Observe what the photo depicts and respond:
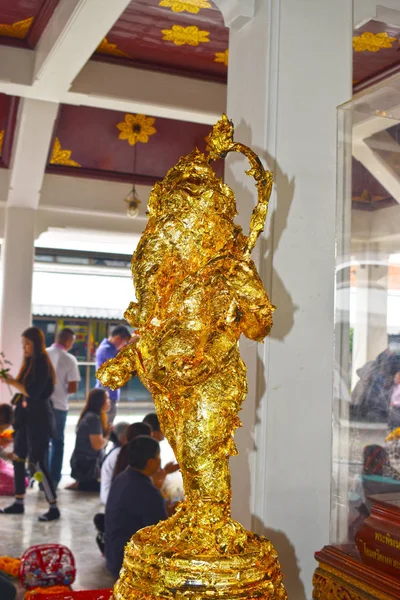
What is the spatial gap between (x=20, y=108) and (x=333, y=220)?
3.06 m

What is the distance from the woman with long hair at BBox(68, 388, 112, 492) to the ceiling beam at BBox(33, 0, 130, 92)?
101 inches

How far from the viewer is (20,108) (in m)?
4.32

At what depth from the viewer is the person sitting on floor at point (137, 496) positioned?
3.09m

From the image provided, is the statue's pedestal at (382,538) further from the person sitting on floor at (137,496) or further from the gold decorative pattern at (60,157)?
the gold decorative pattern at (60,157)

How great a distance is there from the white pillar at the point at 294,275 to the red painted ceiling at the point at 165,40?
56.9 inches

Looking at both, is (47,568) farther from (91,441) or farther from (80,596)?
(91,441)

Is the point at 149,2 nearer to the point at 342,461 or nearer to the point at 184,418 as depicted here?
the point at 342,461

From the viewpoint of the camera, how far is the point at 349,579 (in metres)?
1.23

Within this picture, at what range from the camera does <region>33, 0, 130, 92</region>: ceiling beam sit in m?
2.75

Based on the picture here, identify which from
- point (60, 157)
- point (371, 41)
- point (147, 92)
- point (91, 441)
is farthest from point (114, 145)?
point (371, 41)

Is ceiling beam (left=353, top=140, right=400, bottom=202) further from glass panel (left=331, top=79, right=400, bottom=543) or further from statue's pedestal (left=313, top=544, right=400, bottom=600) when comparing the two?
statue's pedestal (left=313, top=544, right=400, bottom=600)

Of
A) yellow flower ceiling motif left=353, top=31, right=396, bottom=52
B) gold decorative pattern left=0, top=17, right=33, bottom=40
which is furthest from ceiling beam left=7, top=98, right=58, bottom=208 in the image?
yellow flower ceiling motif left=353, top=31, right=396, bottom=52

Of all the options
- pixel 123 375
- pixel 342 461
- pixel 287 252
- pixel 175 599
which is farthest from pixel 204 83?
pixel 175 599

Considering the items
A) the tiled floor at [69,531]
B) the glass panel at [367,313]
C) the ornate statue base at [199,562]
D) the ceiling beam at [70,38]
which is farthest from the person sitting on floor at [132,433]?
the ornate statue base at [199,562]
